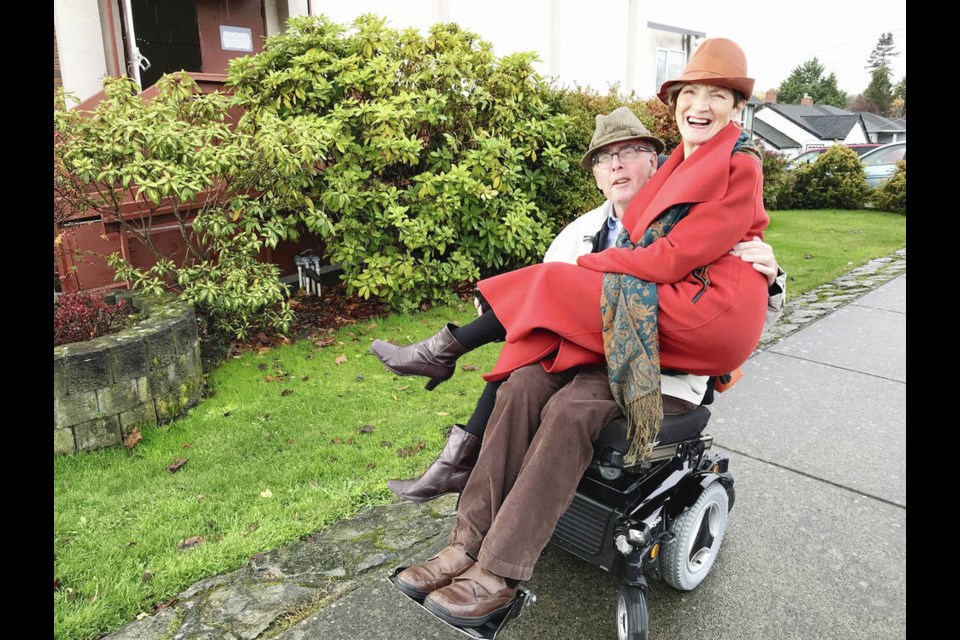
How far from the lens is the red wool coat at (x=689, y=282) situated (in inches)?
82.0

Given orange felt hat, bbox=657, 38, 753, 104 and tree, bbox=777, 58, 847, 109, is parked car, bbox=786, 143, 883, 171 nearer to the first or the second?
orange felt hat, bbox=657, 38, 753, 104

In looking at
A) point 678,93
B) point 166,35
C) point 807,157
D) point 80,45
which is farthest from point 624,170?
point 807,157

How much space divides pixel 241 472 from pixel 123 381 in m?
0.87

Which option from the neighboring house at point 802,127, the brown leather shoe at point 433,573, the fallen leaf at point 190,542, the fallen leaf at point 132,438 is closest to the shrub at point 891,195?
the brown leather shoe at point 433,573

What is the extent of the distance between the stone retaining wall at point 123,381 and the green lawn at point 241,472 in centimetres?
11

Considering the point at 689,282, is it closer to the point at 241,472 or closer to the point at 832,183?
the point at 241,472

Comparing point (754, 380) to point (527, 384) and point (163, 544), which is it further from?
point (163, 544)

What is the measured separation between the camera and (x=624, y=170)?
9.11ft

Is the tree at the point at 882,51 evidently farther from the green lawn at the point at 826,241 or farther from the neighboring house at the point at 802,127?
the green lawn at the point at 826,241

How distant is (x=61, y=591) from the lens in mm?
2465

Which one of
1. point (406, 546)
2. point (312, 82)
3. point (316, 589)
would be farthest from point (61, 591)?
point (312, 82)

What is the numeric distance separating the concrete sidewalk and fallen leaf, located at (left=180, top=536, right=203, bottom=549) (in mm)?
302

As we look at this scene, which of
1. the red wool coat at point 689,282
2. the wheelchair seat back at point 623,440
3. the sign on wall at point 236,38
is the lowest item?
the wheelchair seat back at point 623,440

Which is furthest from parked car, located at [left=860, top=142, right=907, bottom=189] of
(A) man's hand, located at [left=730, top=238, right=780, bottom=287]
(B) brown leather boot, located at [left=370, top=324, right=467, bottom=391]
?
(B) brown leather boot, located at [left=370, top=324, right=467, bottom=391]
